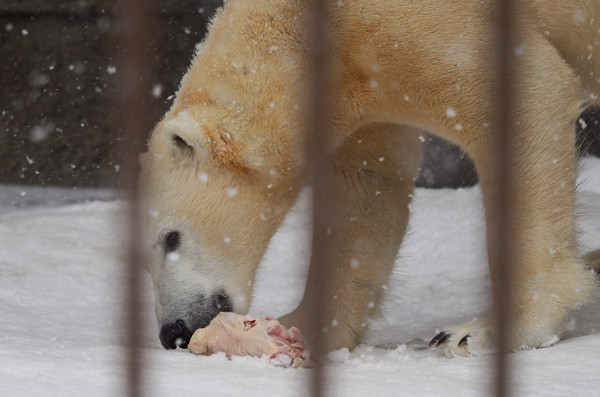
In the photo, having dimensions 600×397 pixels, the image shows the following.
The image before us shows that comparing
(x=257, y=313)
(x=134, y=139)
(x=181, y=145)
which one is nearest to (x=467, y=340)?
(x=181, y=145)

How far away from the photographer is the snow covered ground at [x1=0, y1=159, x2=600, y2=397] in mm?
2143

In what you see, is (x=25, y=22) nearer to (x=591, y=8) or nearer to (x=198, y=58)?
(x=198, y=58)

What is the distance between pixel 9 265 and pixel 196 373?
2096mm

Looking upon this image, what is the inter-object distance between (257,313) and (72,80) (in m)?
2.34

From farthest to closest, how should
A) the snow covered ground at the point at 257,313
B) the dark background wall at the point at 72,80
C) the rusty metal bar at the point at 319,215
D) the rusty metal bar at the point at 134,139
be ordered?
the dark background wall at the point at 72,80 → the snow covered ground at the point at 257,313 → the rusty metal bar at the point at 319,215 → the rusty metal bar at the point at 134,139

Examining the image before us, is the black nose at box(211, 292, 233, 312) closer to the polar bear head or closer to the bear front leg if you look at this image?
the polar bear head

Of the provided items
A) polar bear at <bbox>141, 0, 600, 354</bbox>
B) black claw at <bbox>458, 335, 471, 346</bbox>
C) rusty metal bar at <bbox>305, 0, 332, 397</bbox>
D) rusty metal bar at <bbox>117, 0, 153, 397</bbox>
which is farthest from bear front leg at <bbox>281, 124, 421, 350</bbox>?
rusty metal bar at <bbox>117, 0, 153, 397</bbox>

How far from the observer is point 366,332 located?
3264 mm

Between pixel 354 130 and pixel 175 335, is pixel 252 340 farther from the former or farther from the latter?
pixel 354 130

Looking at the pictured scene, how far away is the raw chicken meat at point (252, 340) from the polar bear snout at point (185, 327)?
20 cm

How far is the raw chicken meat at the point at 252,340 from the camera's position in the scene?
2.48 meters

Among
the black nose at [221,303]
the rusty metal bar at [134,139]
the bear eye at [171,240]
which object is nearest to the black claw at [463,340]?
the black nose at [221,303]

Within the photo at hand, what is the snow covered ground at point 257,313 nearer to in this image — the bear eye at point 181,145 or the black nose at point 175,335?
the black nose at point 175,335

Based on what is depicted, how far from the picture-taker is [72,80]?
5.49 metres
